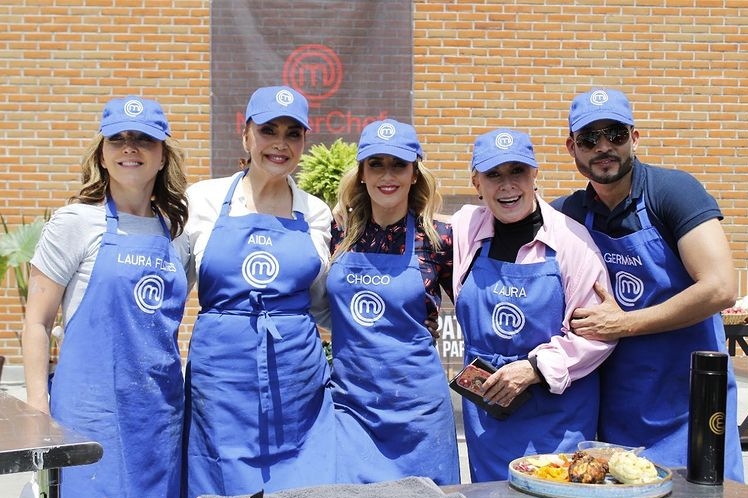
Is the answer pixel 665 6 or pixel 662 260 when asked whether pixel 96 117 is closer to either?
pixel 665 6

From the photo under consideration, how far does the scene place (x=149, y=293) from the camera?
2.95 m

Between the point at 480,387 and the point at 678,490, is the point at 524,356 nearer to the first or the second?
the point at 480,387

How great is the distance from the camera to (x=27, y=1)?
782 centimetres

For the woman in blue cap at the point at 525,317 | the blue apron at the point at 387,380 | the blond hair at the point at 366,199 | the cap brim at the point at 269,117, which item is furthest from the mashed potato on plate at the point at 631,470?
the cap brim at the point at 269,117

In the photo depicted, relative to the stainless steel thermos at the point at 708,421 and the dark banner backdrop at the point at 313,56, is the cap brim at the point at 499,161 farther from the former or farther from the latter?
the dark banner backdrop at the point at 313,56

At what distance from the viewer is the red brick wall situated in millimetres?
7844

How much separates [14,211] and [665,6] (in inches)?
231

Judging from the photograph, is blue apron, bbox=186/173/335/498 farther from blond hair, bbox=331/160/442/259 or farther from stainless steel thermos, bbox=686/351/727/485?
stainless steel thermos, bbox=686/351/727/485

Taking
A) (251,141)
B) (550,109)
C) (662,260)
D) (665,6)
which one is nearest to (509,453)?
(662,260)

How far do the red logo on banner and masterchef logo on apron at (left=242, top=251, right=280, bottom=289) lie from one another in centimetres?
491

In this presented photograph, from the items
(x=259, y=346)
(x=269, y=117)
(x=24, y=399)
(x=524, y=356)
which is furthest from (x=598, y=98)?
(x=24, y=399)

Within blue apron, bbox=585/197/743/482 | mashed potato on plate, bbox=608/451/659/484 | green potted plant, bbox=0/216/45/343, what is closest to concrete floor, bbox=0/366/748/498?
green potted plant, bbox=0/216/45/343

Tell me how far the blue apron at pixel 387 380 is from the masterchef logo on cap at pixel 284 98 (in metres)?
0.59

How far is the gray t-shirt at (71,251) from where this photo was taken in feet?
9.48
